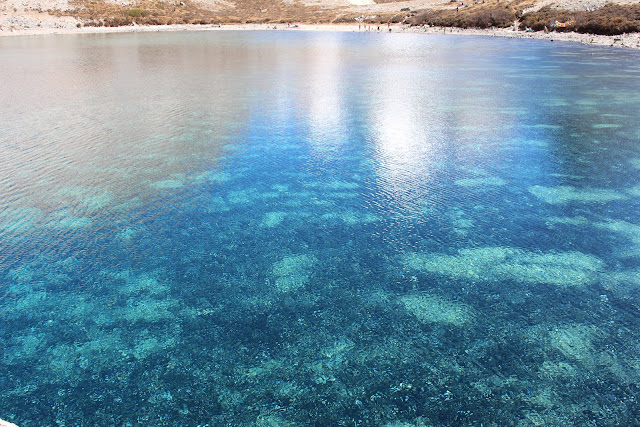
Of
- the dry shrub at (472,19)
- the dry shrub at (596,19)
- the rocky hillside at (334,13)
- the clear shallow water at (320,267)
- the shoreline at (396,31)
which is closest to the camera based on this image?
the clear shallow water at (320,267)

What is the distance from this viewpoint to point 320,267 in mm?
5387

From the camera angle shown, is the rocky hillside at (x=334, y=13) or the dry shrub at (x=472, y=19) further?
the dry shrub at (x=472, y=19)

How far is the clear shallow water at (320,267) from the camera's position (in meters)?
3.68

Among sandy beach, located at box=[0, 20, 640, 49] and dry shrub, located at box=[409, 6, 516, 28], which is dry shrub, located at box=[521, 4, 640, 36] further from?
dry shrub, located at box=[409, 6, 516, 28]

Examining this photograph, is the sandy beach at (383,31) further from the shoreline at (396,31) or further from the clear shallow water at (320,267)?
the clear shallow water at (320,267)

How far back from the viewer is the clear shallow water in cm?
368

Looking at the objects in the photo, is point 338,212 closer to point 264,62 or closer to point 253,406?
point 253,406

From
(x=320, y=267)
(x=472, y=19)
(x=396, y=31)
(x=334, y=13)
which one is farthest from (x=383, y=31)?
(x=320, y=267)

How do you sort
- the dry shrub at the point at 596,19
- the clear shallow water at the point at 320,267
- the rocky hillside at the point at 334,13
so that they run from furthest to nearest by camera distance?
1. the rocky hillside at the point at 334,13
2. the dry shrub at the point at 596,19
3. the clear shallow water at the point at 320,267

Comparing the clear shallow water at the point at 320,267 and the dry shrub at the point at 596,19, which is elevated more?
the dry shrub at the point at 596,19

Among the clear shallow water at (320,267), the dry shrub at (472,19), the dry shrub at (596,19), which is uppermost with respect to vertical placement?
the dry shrub at (472,19)

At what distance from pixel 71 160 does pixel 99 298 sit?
4886mm

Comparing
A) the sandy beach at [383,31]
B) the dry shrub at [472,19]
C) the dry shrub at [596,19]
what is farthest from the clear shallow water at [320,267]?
the dry shrub at [472,19]

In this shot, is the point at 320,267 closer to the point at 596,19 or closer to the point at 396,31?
the point at 596,19
